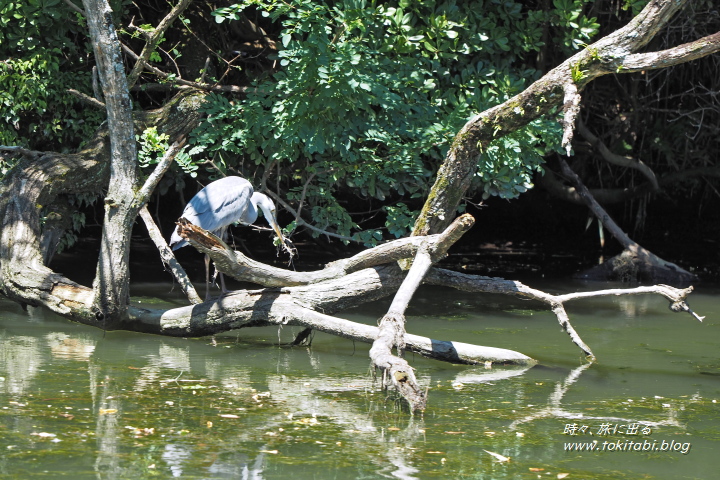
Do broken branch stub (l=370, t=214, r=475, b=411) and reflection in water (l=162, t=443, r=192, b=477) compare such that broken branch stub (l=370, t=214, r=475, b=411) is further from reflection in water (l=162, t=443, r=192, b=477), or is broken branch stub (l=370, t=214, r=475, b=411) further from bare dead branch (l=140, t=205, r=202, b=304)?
bare dead branch (l=140, t=205, r=202, b=304)

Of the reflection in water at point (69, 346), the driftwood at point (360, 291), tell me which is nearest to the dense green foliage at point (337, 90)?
the driftwood at point (360, 291)

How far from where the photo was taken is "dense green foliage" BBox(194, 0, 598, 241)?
23.9 ft

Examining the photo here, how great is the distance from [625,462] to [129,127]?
4493 millimetres

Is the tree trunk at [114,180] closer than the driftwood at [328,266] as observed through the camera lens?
No

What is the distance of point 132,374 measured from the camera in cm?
559

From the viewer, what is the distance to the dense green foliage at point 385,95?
23.9 feet

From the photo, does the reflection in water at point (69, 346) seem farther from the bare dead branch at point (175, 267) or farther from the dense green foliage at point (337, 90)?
the dense green foliage at point (337, 90)

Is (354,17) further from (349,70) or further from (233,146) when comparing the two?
(233,146)

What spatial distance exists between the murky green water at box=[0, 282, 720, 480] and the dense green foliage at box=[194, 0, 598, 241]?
1519 millimetres

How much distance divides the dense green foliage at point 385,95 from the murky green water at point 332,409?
4.98 feet

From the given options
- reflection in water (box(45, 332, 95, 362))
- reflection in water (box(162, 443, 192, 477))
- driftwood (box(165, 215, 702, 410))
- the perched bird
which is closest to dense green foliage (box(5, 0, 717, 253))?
the perched bird

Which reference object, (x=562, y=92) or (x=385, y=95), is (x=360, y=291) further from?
(x=562, y=92)

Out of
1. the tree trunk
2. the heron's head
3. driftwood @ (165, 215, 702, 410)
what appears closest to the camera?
driftwood @ (165, 215, 702, 410)

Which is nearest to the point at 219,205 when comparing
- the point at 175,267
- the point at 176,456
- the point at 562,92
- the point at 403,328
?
the point at 175,267
